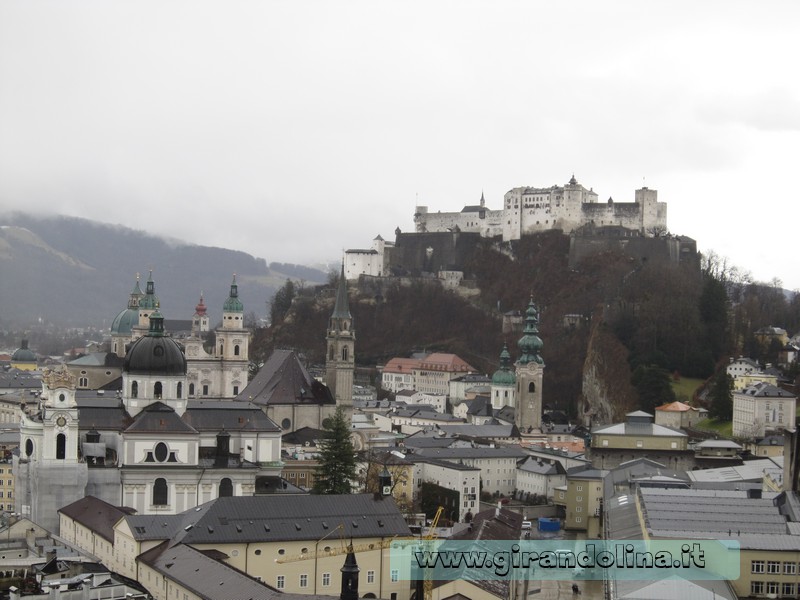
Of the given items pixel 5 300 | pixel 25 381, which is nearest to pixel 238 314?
pixel 25 381

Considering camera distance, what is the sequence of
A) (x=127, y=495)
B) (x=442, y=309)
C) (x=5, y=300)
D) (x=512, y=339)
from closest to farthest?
(x=127, y=495) < (x=512, y=339) < (x=442, y=309) < (x=5, y=300)

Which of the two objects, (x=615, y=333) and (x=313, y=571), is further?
(x=615, y=333)

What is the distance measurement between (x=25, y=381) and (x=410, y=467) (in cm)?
5137

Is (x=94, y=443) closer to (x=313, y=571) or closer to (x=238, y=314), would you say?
(x=313, y=571)

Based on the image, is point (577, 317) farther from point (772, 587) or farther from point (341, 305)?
point (772, 587)

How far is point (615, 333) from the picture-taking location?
106 m

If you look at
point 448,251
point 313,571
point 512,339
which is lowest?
point 313,571

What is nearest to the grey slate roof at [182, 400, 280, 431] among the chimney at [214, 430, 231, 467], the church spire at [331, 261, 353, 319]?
the chimney at [214, 430, 231, 467]

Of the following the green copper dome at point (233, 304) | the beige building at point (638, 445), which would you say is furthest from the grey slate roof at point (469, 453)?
the green copper dome at point (233, 304)

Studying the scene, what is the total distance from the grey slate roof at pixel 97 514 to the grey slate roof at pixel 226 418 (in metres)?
9.35

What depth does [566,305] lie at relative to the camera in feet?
390

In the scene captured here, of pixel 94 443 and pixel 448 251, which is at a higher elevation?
pixel 448 251

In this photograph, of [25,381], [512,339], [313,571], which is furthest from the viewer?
[512,339]

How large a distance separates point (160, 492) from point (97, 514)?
263 inches
